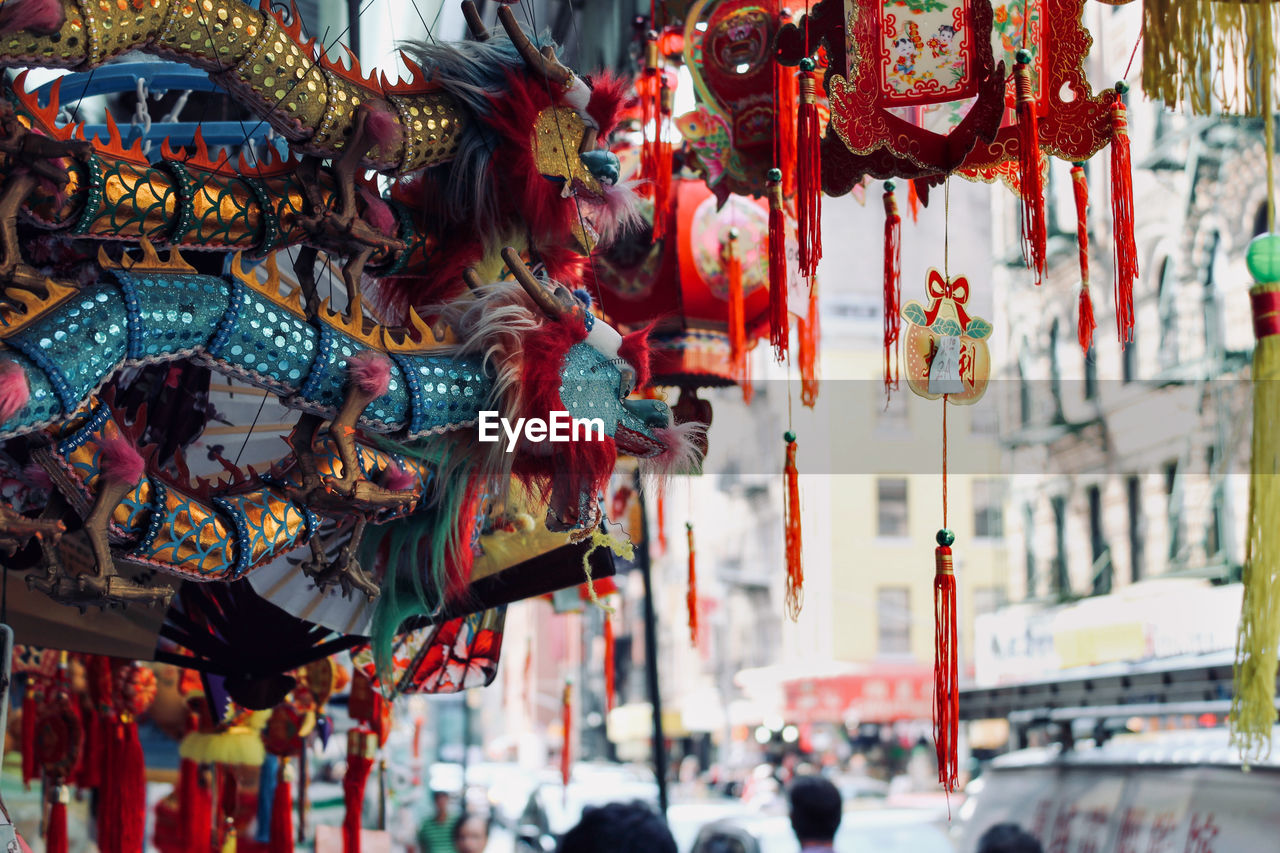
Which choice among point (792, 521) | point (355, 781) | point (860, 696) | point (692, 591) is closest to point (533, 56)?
point (792, 521)

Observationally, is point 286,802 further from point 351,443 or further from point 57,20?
point 57,20

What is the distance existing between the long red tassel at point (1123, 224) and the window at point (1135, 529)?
41.5 feet

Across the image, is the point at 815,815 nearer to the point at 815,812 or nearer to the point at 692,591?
the point at 815,812

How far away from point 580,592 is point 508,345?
303cm

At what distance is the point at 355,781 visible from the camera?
5.38 meters

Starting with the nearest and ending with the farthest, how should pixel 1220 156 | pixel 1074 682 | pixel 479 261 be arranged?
pixel 479 261, pixel 1074 682, pixel 1220 156

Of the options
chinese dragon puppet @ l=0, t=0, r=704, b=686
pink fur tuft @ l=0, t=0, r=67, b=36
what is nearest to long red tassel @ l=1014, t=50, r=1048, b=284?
chinese dragon puppet @ l=0, t=0, r=704, b=686

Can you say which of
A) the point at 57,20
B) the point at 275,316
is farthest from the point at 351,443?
the point at 57,20

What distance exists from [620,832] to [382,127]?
5.14ft

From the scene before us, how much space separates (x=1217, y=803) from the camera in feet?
17.6

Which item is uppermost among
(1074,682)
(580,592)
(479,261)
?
(479,261)

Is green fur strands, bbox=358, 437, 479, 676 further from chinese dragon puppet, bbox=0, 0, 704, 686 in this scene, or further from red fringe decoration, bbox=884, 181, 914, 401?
red fringe decoration, bbox=884, 181, 914, 401

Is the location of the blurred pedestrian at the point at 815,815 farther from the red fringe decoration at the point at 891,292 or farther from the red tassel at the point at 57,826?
the red tassel at the point at 57,826

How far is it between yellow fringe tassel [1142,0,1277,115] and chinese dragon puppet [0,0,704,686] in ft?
4.02
